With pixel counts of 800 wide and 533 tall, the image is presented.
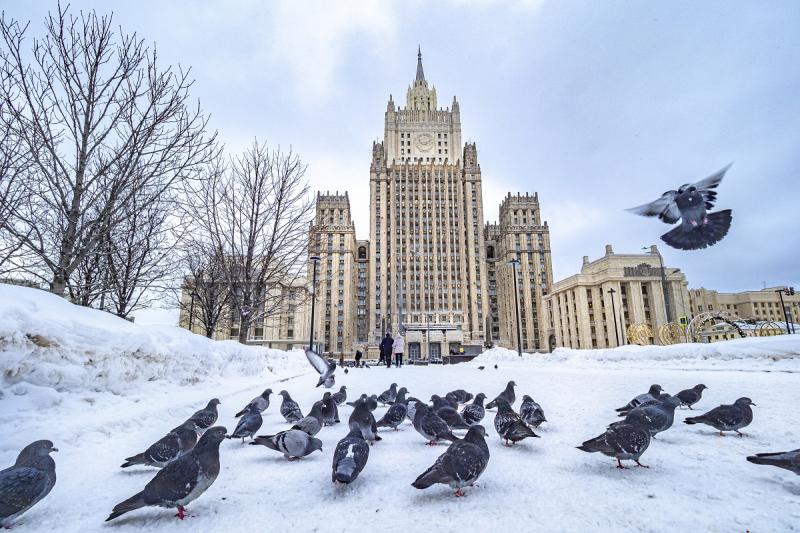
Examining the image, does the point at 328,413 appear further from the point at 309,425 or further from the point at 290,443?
the point at 290,443

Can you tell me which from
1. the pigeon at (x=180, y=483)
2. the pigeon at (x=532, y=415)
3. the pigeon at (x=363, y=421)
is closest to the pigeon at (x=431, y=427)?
the pigeon at (x=363, y=421)

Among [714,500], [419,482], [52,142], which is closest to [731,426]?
[714,500]

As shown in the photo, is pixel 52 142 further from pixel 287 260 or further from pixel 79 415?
pixel 287 260

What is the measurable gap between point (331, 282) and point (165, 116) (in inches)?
3291

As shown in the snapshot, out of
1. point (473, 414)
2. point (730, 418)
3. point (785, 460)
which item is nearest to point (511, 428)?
point (473, 414)

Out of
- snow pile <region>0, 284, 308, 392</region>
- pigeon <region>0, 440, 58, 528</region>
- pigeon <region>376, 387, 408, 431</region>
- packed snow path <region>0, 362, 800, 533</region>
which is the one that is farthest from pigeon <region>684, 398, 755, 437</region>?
snow pile <region>0, 284, 308, 392</region>

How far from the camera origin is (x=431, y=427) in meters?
3.97

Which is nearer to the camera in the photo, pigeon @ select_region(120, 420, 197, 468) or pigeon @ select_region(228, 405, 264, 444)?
pigeon @ select_region(120, 420, 197, 468)

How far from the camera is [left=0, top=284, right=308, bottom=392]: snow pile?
371cm

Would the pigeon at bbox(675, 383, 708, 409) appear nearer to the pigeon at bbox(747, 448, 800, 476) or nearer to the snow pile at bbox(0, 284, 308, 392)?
the pigeon at bbox(747, 448, 800, 476)

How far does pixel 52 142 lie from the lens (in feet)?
20.0

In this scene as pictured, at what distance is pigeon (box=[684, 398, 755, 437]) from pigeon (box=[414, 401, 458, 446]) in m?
2.58

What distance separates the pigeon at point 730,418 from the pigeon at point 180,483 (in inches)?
180

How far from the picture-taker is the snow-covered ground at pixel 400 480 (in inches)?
84.3
